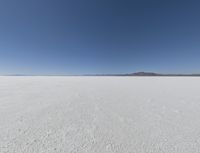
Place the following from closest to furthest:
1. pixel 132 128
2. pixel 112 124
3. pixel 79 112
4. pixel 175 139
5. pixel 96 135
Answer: pixel 175 139, pixel 96 135, pixel 132 128, pixel 112 124, pixel 79 112

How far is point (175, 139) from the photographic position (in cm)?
185

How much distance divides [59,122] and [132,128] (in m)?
1.52

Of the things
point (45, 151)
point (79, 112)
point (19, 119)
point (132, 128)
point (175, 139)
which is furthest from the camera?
point (79, 112)

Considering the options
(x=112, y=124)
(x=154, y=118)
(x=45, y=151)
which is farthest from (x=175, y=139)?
(x=45, y=151)

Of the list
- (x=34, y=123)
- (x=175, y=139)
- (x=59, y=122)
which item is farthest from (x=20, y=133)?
(x=175, y=139)

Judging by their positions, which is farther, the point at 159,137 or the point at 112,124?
the point at 112,124

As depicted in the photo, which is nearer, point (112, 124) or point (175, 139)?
point (175, 139)

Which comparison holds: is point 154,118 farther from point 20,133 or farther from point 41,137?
point 20,133

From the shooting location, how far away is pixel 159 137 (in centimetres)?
189

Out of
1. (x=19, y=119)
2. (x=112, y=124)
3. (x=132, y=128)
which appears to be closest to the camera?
(x=132, y=128)

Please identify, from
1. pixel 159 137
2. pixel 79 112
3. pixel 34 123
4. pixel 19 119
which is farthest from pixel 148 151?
pixel 19 119

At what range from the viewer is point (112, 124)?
94.5 inches

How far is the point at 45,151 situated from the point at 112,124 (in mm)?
1312

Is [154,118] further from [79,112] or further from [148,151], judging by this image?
[79,112]
